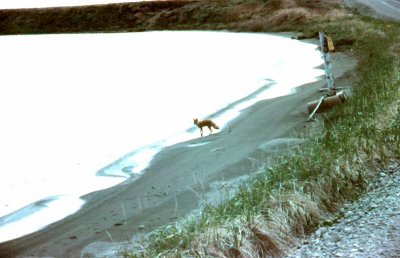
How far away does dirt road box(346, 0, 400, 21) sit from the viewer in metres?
39.0

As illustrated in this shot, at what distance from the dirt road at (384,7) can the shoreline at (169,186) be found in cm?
2364

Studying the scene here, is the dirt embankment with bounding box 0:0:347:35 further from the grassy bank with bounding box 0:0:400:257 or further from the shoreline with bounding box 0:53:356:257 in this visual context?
the grassy bank with bounding box 0:0:400:257

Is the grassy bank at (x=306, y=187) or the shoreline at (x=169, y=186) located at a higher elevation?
the grassy bank at (x=306, y=187)

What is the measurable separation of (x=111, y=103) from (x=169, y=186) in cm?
1366

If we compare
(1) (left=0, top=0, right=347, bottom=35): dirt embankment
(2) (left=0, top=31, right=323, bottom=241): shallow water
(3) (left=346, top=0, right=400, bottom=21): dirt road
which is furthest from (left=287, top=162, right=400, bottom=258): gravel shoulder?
(1) (left=0, top=0, right=347, bottom=35): dirt embankment

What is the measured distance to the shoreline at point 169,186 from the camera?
896 centimetres

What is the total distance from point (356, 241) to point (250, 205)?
1.34m

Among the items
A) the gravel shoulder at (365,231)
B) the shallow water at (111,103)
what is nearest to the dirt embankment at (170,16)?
the shallow water at (111,103)

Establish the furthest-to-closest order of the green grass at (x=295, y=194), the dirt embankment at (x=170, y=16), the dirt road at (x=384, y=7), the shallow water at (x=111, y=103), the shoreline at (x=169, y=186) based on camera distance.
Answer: the dirt embankment at (x=170, y=16)
the dirt road at (x=384, y=7)
the shallow water at (x=111, y=103)
the shoreline at (x=169, y=186)
the green grass at (x=295, y=194)

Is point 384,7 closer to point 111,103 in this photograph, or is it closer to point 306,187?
point 111,103

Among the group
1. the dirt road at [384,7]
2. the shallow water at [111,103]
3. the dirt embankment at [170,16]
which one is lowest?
the shallow water at [111,103]

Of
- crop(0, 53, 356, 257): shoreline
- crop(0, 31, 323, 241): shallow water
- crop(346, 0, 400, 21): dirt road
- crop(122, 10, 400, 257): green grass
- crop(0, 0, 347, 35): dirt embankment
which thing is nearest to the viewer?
crop(122, 10, 400, 257): green grass

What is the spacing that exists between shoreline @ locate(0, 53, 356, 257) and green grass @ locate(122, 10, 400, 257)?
1.23 meters

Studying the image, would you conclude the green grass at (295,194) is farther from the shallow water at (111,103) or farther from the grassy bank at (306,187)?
the shallow water at (111,103)
